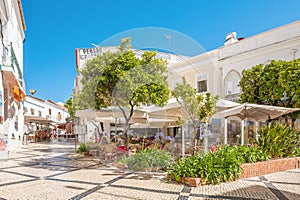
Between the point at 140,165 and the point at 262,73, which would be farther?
the point at 262,73

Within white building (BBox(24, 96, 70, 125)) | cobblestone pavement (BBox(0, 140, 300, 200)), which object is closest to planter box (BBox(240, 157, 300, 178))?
cobblestone pavement (BBox(0, 140, 300, 200))

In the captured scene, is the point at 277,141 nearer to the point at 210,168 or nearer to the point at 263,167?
the point at 263,167

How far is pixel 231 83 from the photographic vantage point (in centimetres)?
1527

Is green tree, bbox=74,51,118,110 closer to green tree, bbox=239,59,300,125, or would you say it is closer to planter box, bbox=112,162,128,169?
planter box, bbox=112,162,128,169

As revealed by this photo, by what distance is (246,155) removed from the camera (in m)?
6.00

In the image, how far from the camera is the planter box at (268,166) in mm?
5590

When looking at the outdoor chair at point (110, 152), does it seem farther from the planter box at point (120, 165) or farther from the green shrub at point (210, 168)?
the green shrub at point (210, 168)

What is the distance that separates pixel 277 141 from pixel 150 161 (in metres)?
3.23

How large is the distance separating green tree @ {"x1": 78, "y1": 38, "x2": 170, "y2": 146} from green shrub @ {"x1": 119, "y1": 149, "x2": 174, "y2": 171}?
1.54 meters

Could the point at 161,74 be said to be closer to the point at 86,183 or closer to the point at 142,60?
the point at 142,60

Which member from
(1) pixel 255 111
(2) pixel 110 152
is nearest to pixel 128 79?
(2) pixel 110 152

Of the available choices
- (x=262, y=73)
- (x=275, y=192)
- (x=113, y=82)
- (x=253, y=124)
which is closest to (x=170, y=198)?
(x=275, y=192)

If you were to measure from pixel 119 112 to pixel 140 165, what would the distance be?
3.31 meters

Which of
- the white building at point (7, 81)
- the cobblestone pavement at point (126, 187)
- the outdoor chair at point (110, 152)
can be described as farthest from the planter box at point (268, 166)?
the white building at point (7, 81)
